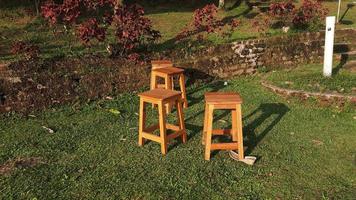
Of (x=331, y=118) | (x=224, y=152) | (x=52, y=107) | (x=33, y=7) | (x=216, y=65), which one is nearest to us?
(x=224, y=152)

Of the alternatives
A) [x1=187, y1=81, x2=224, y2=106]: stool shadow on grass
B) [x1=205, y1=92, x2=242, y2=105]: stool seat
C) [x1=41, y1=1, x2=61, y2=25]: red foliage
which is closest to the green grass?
[x1=187, y1=81, x2=224, y2=106]: stool shadow on grass

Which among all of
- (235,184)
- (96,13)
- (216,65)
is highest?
(96,13)

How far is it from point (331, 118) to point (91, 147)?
15.6 ft

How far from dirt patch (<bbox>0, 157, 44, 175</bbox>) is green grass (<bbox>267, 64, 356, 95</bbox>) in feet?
19.0

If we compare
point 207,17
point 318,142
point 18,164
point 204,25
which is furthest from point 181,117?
point 204,25

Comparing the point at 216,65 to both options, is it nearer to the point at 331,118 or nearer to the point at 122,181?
the point at 331,118

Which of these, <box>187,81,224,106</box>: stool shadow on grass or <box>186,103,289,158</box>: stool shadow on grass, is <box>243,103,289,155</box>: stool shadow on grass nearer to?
<box>186,103,289,158</box>: stool shadow on grass

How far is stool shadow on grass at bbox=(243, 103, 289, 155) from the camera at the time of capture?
691cm

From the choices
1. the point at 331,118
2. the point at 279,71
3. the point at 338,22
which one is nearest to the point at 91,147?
the point at 331,118

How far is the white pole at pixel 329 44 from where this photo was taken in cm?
931

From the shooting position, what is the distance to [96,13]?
1326 cm

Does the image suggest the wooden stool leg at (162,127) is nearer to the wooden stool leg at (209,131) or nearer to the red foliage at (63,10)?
the wooden stool leg at (209,131)

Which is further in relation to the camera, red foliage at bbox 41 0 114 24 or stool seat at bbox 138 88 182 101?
red foliage at bbox 41 0 114 24

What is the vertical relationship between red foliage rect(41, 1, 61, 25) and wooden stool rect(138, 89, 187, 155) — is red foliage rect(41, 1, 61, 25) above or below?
above
